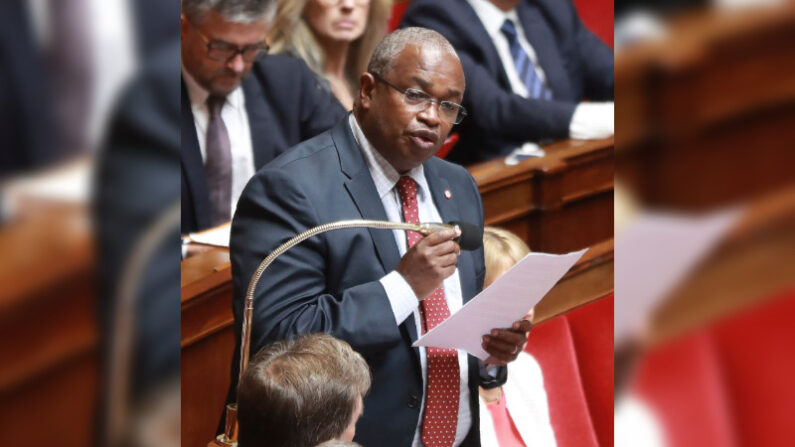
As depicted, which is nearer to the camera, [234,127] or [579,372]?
[234,127]

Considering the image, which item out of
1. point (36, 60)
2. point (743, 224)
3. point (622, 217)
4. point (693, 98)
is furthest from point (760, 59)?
point (36, 60)

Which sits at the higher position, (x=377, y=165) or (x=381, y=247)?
(x=377, y=165)

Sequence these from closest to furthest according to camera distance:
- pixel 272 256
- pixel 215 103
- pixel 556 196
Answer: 1. pixel 272 256
2. pixel 215 103
3. pixel 556 196

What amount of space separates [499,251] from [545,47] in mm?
386

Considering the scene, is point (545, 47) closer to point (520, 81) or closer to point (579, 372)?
point (520, 81)

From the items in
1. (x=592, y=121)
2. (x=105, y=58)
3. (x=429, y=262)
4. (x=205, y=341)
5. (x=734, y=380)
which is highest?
(x=105, y=58)

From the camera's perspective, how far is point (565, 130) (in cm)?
178

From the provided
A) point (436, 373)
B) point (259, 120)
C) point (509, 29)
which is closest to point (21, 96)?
point (259, 120)

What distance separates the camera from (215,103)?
1.55 m

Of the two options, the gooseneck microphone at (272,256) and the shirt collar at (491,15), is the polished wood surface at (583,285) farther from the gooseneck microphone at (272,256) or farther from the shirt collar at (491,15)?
the shirt collar at (491,15)

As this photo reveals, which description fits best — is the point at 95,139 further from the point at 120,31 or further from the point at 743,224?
the point at 743,224

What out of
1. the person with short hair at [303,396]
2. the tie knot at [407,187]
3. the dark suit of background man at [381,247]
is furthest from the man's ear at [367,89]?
the person with short hair at [303,396]

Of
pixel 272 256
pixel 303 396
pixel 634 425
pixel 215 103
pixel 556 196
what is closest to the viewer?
pixel 303 396

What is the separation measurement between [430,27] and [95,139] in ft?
1.79
